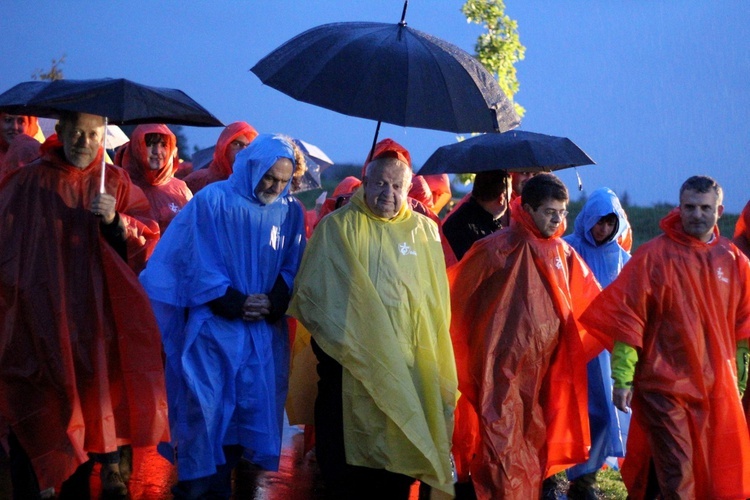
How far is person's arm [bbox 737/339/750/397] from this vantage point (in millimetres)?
6746

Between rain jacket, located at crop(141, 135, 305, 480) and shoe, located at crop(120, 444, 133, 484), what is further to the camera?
shoe, located at crop(120, 444, 133, 484)

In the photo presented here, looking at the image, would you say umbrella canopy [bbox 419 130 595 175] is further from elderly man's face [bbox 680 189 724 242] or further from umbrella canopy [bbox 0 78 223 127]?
umbrella canopy [bbox 0 78 223 127]

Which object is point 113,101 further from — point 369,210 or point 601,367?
point 601,367

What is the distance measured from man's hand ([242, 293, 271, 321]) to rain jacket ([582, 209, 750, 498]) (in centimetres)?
185

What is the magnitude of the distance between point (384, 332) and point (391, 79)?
1.26 meters

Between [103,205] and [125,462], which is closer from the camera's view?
[103,205]

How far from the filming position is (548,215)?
21.0 ft

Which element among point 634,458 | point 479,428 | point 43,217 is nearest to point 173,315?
point 43,217

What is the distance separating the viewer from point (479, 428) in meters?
6.40

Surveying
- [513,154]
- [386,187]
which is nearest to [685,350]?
[513,154]

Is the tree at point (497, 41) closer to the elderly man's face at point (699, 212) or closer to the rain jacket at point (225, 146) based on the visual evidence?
the rain jacket at point (225, 146)

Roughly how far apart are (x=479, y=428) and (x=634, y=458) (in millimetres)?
954

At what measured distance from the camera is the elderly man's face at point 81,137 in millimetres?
5984

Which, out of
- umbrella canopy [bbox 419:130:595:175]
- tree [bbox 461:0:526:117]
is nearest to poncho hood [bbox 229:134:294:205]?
umbrella canopy [bbox 419:130:595:175]
